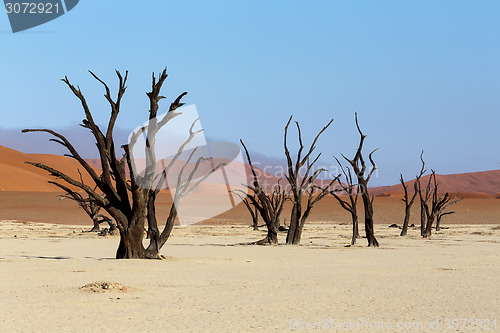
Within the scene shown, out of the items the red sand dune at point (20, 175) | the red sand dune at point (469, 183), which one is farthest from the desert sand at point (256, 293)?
the red sand dune at point (469, 183)

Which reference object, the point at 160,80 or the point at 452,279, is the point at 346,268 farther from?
the point at 160,80

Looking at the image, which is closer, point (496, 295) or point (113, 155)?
point (496, 295)

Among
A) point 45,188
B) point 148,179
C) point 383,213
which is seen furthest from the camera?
point 45,188

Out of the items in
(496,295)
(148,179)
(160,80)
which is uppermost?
(160,80)

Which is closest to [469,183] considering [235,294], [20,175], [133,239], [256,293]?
[20,175]

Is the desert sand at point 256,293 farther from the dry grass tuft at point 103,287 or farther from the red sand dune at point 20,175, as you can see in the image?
the red sand dune at point 20,175

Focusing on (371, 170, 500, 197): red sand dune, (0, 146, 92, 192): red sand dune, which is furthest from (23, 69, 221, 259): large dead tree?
(371, 170, 500, 197): red sand dune

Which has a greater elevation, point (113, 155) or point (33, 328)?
point (113, 155)

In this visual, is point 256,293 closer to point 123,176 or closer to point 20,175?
point 123,176

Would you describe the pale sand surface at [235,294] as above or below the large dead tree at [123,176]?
below

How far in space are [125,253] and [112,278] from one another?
491 cm

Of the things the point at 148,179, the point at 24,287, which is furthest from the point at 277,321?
the point at 148,179

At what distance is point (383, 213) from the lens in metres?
71.1

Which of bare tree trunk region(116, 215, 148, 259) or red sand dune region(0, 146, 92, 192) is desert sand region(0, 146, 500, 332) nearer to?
bare tree trunk region(116, 215, 148, 259)
